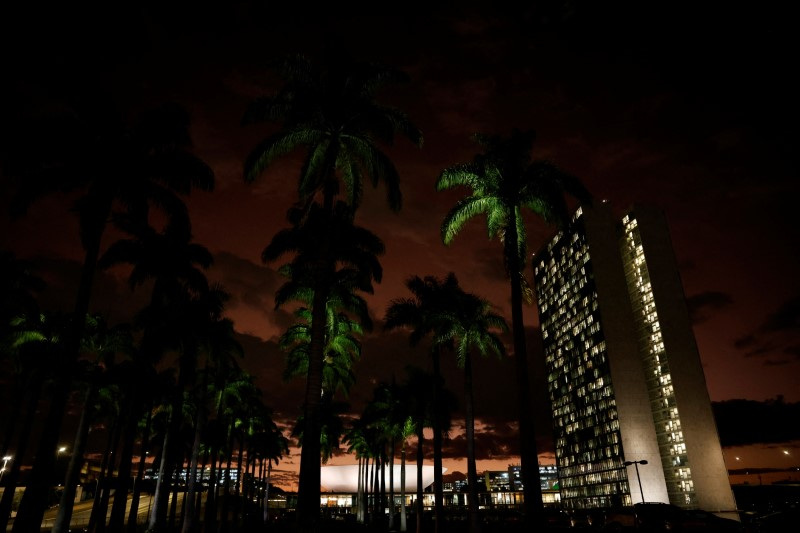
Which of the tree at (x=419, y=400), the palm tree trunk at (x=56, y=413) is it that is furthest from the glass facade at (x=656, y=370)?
the palm tree trunk at (x=56, y=413)

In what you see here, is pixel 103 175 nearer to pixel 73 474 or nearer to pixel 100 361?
pixel 73 474

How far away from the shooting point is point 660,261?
12812 centimetres

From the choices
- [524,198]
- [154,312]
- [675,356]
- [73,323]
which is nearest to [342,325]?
[154,312]

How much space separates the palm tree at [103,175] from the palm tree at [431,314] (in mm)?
19781

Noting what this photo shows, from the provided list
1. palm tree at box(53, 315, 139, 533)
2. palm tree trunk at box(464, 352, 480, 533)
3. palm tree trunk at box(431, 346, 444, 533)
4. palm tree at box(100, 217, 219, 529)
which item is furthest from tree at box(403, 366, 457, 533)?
palm tree at box(53, 315, 139, 533)

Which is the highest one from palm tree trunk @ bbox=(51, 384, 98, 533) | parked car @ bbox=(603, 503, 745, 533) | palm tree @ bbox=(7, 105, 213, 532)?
palm tree @ bbox=(7, 105, 213, 532)

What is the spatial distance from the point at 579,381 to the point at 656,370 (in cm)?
2515

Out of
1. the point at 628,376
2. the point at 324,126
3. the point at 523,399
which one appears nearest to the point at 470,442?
the point at 523,399

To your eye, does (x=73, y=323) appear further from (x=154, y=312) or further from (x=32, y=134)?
(x=154, y=312)

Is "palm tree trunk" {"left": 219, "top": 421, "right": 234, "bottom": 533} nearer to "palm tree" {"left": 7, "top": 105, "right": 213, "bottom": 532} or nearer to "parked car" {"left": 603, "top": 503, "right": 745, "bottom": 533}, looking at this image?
"palm tree" {"left": 7, "top": 105, "right": 213, "bottom": 532}

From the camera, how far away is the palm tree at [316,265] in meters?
16.4

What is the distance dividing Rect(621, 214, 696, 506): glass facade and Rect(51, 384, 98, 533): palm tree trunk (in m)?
126

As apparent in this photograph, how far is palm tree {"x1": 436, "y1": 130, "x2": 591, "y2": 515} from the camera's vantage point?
73.4 ft

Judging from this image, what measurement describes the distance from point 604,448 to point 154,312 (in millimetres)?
140016
